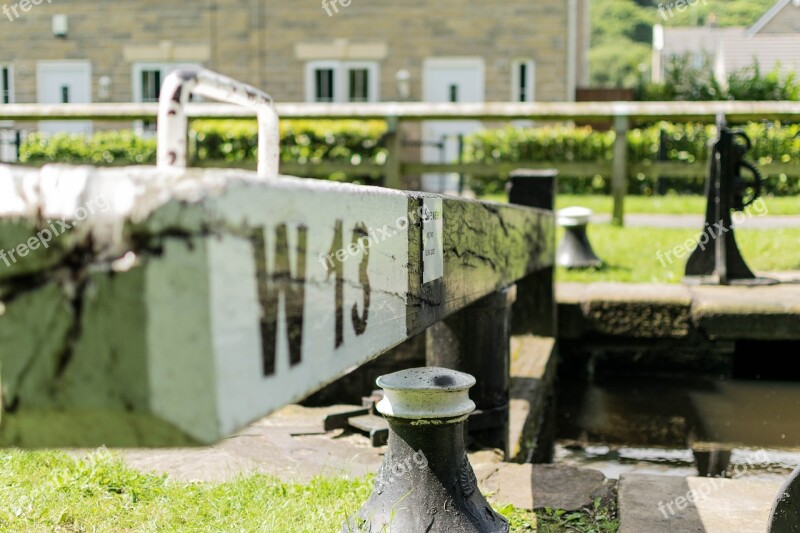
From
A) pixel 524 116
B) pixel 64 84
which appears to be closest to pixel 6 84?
pixel 64 84

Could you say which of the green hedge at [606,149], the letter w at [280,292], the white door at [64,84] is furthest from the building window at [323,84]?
the letter w at [280,292]

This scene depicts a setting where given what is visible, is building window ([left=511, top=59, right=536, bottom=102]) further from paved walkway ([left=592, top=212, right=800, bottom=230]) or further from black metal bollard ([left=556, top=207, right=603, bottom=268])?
black metal bollard ([left=556, top=207, right=603, bottom=268])

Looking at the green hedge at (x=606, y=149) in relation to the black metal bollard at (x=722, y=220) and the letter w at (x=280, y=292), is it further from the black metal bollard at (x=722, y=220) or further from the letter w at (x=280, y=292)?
the letter w at (x=280, y=292)

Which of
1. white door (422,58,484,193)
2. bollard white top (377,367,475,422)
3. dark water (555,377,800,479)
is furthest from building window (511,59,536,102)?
bollard white top (377,367,475,422)

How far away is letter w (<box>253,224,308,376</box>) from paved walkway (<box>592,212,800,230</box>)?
7.41 metres

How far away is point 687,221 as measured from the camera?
29.7ft

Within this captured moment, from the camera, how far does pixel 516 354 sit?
492 cm

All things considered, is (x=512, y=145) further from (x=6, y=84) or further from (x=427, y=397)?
(x=427, y=397)

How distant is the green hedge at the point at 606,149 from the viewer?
46.9 ft

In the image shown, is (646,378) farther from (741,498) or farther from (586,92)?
(586,92)

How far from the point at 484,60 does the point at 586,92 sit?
5.41 m

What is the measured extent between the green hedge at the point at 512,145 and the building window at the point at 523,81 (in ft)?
6.24

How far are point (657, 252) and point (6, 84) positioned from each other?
15095mm

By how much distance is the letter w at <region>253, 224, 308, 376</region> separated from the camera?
2.98ft
